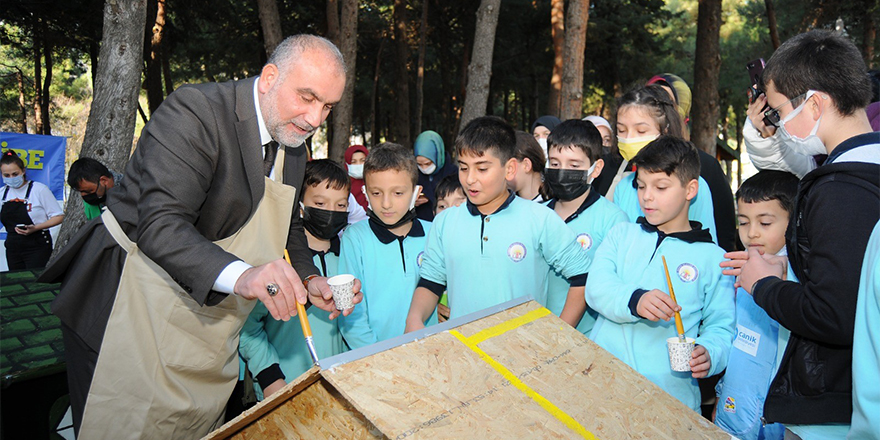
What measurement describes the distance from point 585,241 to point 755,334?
1052 mm

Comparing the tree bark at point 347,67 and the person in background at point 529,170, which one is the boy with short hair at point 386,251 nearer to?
the person in background at point 529,170

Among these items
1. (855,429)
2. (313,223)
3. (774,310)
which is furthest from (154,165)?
(855,429)

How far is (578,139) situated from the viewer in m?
3.75

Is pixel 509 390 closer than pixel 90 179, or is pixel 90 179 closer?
pixel 509 390

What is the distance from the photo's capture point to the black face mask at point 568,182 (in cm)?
362

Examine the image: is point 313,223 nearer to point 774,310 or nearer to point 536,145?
point 536,145

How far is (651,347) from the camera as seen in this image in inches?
108

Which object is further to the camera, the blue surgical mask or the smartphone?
the blue surgical mask

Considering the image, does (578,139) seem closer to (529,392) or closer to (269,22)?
(529,392)

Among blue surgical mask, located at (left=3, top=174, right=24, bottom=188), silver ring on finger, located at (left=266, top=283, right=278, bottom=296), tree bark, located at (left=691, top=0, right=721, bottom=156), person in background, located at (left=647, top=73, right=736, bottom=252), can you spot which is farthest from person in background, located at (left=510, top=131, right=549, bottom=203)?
tree bark, located at (left=691, top=0, right=721, bottom=156)

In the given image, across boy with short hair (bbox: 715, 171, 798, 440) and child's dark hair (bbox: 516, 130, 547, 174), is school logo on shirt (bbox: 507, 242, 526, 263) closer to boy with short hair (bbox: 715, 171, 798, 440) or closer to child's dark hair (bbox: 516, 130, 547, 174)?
boy with short hair (bbox: 715, 171, 798, 440)

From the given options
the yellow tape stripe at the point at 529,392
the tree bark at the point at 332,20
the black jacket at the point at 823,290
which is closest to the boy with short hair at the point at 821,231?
the black jacket at the point at 823,290

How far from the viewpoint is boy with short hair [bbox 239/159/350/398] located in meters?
3.06

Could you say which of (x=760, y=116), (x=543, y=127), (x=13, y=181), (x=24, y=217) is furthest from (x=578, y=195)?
(x=13, y=181)
